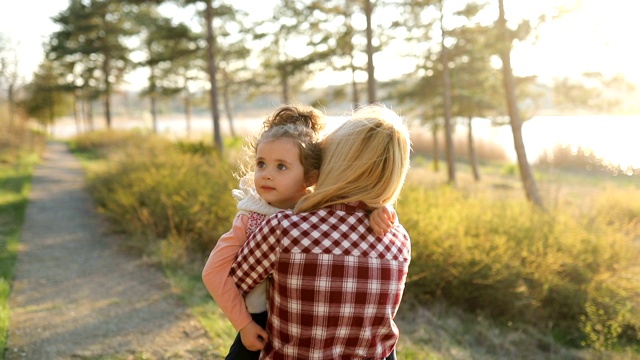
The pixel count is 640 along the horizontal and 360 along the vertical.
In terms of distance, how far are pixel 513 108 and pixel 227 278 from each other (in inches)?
391

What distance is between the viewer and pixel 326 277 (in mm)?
1567

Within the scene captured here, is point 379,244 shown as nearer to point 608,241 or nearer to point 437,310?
point 437,310

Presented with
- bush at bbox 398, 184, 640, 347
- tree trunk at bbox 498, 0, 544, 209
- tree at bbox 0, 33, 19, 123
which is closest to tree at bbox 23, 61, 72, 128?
tree at bbox 0, 33, 19, 123

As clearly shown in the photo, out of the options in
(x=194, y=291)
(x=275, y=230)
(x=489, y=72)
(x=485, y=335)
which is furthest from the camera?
(x=489, y=72)

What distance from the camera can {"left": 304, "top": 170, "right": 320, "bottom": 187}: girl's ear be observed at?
1.75 metres

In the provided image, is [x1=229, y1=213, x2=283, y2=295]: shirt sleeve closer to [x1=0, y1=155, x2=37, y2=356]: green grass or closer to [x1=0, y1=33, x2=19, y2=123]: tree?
[x1=0, y1=155, x2=37, y2=356]: green grass

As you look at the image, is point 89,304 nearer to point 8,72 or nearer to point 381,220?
point 381,220

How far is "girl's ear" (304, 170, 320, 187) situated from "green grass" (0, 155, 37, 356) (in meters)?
3.26

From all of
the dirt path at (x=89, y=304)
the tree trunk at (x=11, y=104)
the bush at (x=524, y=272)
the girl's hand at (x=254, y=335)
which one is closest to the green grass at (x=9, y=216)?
the dirt path at (x=89, y=304)

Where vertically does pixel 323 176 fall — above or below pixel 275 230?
above

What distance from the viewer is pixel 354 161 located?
63.0 inches

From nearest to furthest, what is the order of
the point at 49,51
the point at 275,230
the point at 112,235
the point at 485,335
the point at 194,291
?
1. the point at 275,230
2. the point at 194,291
3. the point at 485,335
4. the point at 112,235
5. the point at 49,51

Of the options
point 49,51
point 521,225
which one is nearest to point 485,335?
point 521,225

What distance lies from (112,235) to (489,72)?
17.1 metres
